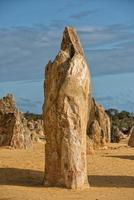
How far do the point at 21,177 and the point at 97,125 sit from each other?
13.3 m

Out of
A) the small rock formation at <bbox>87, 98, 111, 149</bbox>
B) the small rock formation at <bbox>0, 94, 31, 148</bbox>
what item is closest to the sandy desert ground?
the small rock formation at <bbox>0, 94, 31, 148</bbox>

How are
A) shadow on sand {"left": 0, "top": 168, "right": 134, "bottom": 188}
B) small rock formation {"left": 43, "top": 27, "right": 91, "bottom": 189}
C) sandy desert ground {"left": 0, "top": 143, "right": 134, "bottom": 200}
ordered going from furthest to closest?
shadow on sand {"left": 0, "top": 168, "right": 134, "bottom": 188} → small rock formation {"left": 43, "top": 27, "right": 91, "bottom": 189} → sandy desert ground {"left": 0, "top": 143, "right": 134, "bottom": 200}

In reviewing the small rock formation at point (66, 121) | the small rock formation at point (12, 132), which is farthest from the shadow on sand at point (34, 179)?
the small rock formation at point (12, 132)

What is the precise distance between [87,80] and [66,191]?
9.65 feet

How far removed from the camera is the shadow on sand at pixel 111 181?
15289 millimetres

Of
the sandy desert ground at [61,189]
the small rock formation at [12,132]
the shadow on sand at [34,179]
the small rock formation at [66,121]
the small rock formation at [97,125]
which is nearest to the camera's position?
the sandy desert ground at [61,189]

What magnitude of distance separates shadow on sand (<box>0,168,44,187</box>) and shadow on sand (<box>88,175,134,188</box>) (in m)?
1.51

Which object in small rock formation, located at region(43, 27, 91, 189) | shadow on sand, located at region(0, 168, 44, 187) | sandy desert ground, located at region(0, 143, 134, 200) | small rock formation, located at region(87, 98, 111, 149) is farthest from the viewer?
small rock formation, located at region(87, 98, 111, 149)

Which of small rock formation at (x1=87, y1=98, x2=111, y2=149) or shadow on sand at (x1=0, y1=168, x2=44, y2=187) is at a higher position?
small rock formation at (x1=87, y1=98, x2=111, y2=149)

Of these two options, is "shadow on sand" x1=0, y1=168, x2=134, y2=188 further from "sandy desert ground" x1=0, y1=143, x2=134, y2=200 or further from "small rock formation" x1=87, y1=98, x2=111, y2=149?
"small rock formation" x1=87, y1=98, x2=111, y2=149

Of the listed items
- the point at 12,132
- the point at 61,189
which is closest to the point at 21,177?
the point at 61,189

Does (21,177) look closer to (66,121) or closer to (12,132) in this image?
(66,121)

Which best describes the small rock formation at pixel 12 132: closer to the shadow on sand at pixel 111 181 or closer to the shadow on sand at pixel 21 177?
the shadow on sand at pixel 21 177

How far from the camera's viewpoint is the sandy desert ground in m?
Result: 13.3
